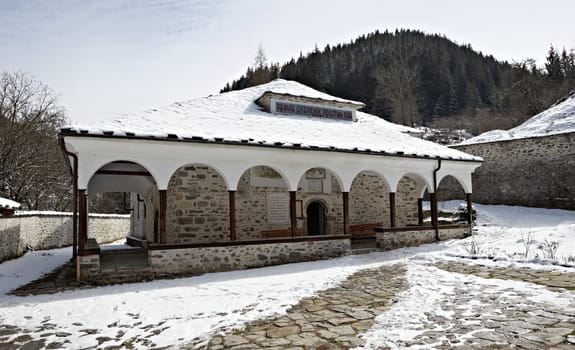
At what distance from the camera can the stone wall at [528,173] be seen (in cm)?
1634

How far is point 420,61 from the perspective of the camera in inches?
2024

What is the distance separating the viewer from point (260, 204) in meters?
12.6

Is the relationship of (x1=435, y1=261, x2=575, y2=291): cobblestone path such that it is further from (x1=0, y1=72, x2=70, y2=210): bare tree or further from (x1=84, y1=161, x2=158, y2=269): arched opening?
(x1=0, y1=72, x2=70, y2=210): bare tree

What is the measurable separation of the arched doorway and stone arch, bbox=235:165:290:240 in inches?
58.0

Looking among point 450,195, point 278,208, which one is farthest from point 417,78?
point 278,208

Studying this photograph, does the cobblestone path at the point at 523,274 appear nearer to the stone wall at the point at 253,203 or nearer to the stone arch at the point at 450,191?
the stone wall at the point at 253,203

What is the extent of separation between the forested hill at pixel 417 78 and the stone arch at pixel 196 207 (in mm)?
22645

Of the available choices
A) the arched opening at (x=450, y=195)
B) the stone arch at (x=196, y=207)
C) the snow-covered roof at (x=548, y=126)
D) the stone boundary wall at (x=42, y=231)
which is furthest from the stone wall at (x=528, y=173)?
the stone boundary wall at (x=42, y=231)

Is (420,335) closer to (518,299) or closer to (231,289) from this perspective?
(518,299)

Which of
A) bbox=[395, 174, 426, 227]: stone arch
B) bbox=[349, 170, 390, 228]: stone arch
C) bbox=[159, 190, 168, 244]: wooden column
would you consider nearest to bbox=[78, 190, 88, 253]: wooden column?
bbox=[159, 190, 168, 244]: wooden column

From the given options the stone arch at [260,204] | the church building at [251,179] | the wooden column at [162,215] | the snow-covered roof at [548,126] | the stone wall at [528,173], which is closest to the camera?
the church building at [251,179]

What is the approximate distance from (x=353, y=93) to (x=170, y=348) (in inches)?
1727

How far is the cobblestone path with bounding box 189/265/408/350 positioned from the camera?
4438 millimetres

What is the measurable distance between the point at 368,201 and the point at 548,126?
34.5ft
